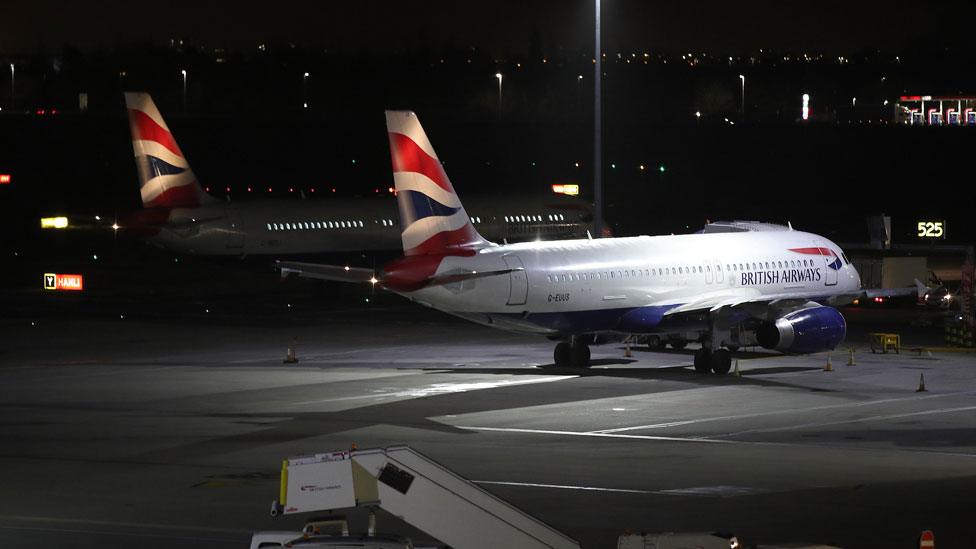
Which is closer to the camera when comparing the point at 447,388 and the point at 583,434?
the point at 583,434

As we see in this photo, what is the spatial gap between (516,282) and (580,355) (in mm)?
4192

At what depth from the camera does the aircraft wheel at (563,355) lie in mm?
41953

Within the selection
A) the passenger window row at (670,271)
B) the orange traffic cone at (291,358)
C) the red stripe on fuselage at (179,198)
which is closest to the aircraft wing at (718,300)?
the passenger window row at (670,271)

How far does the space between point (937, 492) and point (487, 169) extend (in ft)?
363

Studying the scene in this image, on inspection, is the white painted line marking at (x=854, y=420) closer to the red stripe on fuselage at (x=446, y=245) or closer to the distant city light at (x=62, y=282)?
the red stripe on fuselage at (x=446, y=245)

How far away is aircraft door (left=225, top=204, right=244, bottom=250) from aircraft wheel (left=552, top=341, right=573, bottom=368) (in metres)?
24.2

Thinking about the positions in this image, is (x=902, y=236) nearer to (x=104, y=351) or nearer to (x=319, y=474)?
(x=104, y=351)

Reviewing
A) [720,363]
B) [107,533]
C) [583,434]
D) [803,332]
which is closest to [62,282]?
[720,363]

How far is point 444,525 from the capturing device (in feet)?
50.8

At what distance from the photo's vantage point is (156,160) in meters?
58.5

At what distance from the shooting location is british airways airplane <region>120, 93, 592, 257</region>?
5856 centimetres

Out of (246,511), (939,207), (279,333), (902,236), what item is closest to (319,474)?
(246,511)

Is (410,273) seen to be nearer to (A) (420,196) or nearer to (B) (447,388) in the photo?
(A) (420,196)

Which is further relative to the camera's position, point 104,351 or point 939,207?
point 939,207
